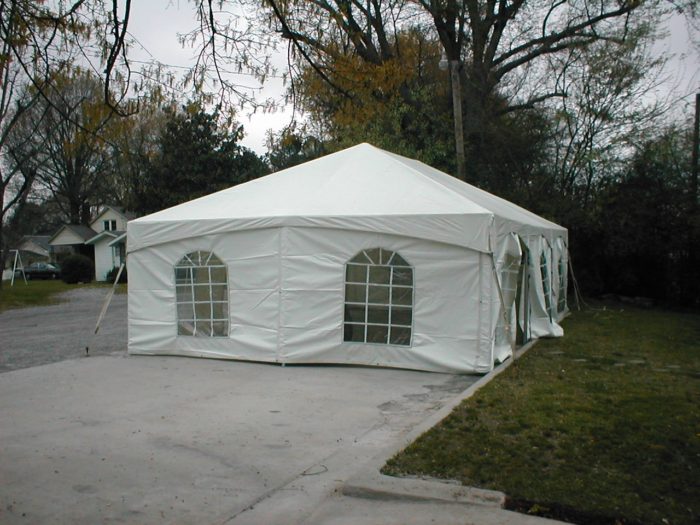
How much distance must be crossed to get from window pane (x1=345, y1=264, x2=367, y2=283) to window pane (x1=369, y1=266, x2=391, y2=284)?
0.10 metres

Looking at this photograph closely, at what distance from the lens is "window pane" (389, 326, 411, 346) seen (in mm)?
10367

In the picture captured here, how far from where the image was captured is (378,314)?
10.4 m

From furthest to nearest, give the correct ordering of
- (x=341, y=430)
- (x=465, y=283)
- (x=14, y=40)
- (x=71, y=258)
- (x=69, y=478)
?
(x=71, y=258) < (x=465, y=283) < (x=341, y=430) < (x=14, y=40) < (x=69, y=478)

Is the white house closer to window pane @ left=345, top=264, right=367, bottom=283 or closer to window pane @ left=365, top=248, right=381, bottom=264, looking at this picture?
window pane @ left=345, top=264, right=367, bottom=283

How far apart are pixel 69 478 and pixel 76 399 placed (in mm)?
3081

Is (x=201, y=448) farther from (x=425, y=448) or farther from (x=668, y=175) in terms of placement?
(x=668, y=175)

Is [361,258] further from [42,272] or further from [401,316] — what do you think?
[42,272]

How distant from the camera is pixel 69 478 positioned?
5.49m

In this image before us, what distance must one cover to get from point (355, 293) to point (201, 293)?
8.38 ft

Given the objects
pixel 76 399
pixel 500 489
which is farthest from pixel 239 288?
pixel 500 489

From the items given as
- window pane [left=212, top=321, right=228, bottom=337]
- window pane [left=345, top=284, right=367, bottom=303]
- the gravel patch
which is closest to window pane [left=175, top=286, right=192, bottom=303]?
window pane [left=212, top=321, right=228, bottom=337]

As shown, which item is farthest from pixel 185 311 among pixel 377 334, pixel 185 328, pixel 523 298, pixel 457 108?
pixel 457 108

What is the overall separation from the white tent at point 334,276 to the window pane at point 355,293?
1 centimetres

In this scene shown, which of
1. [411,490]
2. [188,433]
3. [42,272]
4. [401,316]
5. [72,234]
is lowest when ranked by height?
[42,272]
